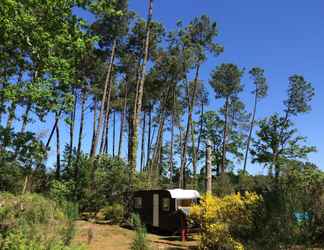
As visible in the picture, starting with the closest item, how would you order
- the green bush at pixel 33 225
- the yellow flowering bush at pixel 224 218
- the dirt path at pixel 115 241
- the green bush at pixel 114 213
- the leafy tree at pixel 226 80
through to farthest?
the green bush at pixel 33 225 → the yellow flowering bush at pixel 224 218 → the dirt path at pixel 115 241 → the green bush at pixel 114 213 → the leafy tree at pixel 226 80

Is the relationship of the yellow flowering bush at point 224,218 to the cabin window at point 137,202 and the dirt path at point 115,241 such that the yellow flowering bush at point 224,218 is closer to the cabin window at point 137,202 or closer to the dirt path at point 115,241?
the dirt path at point 115,241

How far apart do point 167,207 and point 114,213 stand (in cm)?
357

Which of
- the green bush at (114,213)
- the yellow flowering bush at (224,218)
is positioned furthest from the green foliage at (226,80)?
the yellow flowering bush at (224,218)

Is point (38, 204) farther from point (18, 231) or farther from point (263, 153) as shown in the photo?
point (263, 153)

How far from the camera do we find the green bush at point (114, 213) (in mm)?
18062

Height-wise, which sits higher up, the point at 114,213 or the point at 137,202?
the point at 137,202

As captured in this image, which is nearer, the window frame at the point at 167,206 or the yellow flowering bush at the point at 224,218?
the yellow flowering bush at the point at 224,218

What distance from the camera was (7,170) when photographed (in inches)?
543

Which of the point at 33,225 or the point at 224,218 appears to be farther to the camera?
the point at 224,218

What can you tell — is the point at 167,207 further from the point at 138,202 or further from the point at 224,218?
the point at 224,218

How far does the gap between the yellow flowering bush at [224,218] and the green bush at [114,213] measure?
739 centimetres

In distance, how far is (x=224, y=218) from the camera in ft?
33.8

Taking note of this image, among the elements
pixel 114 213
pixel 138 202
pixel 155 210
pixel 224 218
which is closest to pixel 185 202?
pixel 155 210

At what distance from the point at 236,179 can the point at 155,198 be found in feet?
75.8
